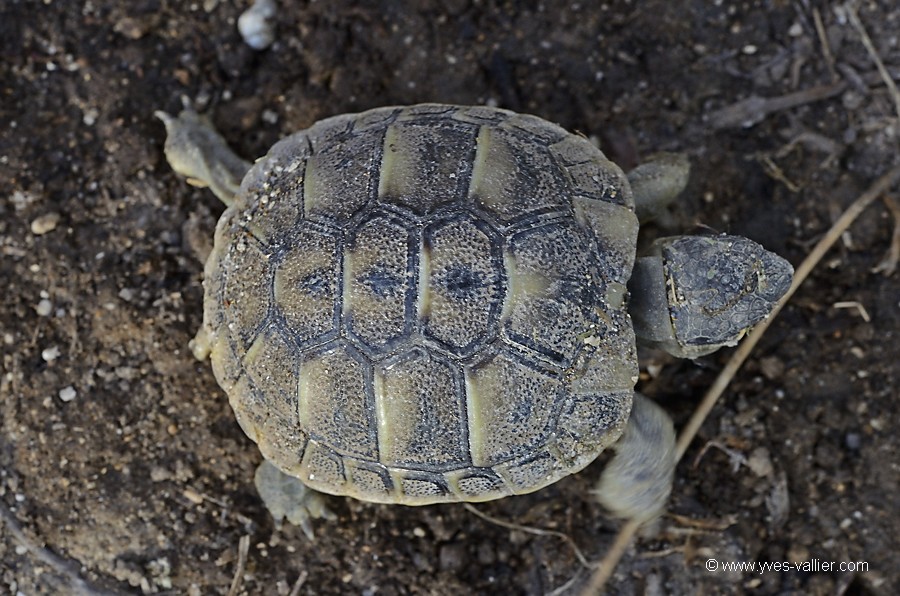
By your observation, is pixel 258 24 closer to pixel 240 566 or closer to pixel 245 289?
pixel 245 289

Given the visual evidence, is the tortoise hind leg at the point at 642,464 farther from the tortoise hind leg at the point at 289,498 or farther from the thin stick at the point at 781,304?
the tortoise hind leg at the point at 289,498

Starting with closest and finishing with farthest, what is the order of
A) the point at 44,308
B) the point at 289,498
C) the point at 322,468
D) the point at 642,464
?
the point at 322,468 < the point at 642,464 < the point at 289,498 < the point at 44,308

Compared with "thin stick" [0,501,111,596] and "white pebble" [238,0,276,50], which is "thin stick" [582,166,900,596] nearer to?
"thin stick" [0,501,111,596]

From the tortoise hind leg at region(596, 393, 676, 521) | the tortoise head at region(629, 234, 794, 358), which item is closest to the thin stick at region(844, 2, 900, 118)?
the tortoise head at region(629, 234, 794, 358)

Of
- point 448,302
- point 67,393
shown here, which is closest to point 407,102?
point 448,302

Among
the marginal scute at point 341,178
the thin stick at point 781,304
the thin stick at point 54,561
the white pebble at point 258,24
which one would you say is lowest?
the thin stick at point 54,561

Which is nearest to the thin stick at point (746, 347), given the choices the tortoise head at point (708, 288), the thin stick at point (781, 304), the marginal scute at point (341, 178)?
the thin stick at point (781, 304)
